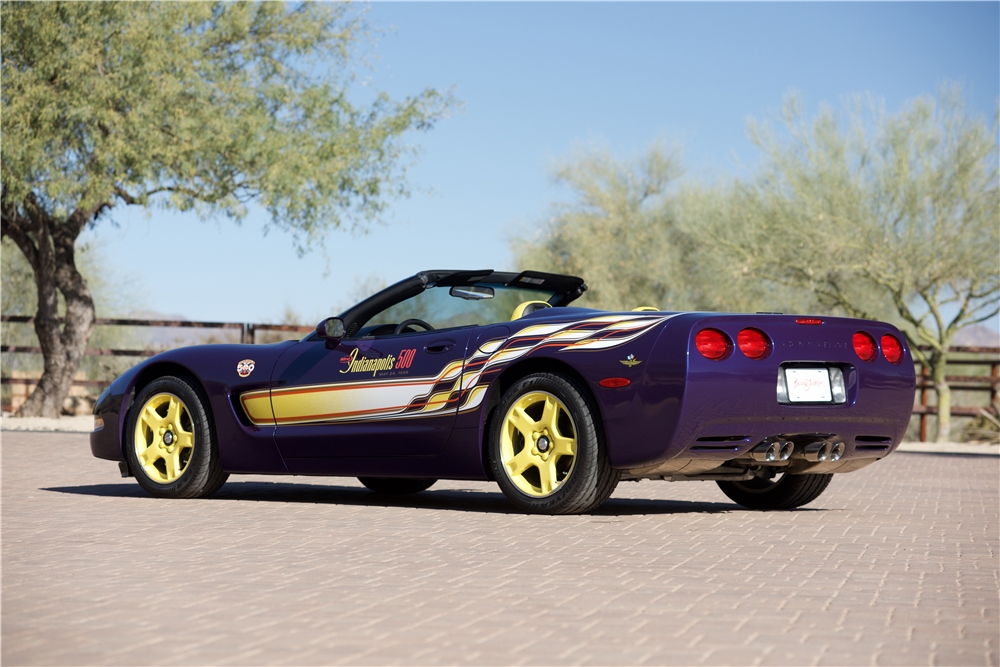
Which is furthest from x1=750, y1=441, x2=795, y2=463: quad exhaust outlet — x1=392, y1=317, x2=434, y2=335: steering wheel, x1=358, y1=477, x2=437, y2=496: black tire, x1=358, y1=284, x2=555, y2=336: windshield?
x1=358, y1=477, x2=437, y2=496: black tire

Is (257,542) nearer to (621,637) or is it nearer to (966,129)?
(621,637)

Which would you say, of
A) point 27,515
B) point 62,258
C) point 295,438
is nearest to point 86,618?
point 27,515

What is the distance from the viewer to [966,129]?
24094 millimetres

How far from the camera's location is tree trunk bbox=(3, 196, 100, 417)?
71.9ft

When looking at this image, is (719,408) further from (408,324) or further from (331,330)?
(331,330)

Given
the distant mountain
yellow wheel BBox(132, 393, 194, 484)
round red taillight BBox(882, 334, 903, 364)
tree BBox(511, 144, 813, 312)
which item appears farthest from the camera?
the distant mountain

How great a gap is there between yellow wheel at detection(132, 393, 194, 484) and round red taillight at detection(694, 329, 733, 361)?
3.52 metres

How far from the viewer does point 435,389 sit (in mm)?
7844

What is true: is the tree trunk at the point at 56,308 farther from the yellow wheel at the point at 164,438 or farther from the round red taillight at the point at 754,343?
the round red taillight at the point at 754,343

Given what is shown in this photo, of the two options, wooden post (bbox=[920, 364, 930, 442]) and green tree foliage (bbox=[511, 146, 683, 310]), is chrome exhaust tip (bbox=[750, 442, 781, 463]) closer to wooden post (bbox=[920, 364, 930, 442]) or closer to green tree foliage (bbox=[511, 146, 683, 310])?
wooden post (bbox=[920, 364, 930, 442])

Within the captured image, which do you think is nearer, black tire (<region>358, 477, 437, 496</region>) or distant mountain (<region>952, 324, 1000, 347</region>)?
black tire (<region>358, 477, 437, 496</region>)

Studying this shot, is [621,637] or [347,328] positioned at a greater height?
[347,328]

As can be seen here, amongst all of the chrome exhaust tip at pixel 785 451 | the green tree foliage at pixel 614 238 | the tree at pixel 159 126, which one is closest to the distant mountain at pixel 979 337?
the green tree foliage at pixel 614 238

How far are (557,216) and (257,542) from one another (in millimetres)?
31852
